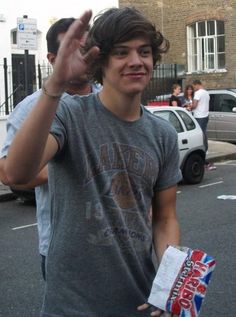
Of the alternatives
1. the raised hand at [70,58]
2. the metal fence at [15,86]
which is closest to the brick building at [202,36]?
the metal fence at [15,86]

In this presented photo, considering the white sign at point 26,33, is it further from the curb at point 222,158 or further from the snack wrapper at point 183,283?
the snack wrapper at point 183,283

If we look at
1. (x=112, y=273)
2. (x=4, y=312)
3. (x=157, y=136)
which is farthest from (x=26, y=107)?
(x=4, y=312)

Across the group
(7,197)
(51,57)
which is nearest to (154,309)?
(51,57)

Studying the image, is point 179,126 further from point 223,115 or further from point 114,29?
point 114,29

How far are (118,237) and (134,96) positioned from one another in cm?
48

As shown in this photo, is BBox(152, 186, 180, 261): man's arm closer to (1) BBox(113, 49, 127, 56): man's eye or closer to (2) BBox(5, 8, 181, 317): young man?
(2) BBox(5, 8, 181, 317): young man

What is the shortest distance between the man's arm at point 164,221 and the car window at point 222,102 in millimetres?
15878

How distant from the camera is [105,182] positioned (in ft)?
6.69

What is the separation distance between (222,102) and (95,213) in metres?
16.4

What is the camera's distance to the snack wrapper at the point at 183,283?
1939 mm

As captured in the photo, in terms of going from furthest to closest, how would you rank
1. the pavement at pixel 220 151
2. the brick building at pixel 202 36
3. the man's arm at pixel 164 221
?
the brick building at pixel 202 36 → the pavement at pixel 220 151 → the man's arm at pixel 164 221

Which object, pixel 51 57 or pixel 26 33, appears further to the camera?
pixel 26 33

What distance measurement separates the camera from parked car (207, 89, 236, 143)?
58.5 ft

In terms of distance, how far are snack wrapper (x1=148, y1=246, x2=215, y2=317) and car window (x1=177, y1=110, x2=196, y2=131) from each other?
977 cm
